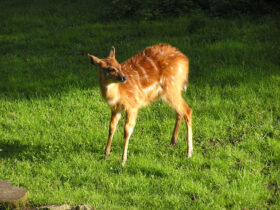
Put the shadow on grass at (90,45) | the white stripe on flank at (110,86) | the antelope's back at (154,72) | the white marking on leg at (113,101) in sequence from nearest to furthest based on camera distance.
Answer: the white stripe on flank at (110,86)
the white marking on leg at (113,101)
the antelope's back at (154,72)
the shadow on grass at (90,45)

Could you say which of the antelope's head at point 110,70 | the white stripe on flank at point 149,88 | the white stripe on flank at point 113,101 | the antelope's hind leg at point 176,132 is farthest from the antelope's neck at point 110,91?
the antelope's hind leg at point 176,132

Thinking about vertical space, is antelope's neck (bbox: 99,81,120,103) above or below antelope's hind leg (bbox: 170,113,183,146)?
above

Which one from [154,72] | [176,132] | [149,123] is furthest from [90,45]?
[176,132]

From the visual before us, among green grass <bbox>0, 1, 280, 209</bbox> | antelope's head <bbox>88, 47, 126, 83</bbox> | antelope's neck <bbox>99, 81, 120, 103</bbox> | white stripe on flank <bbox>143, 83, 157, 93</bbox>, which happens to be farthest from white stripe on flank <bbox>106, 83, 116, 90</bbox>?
green grass <bbox>0, 1, 280, 209</bbox>

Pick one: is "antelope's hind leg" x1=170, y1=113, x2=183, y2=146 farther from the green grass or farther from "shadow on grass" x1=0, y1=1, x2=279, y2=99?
"shadow on grass" x1=0, y1=1, x2=279, y2=99

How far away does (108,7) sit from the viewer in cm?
1338

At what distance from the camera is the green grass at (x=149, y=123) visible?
550 cm

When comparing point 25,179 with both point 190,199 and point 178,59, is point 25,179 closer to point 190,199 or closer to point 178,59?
point 190,199

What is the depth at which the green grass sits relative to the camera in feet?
18.1

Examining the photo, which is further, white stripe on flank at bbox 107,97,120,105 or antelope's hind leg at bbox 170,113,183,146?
antelope's hind leg at bbox 170,113,183,146

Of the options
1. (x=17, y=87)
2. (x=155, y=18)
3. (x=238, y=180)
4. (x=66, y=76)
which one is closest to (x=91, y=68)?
(x=66, y=76)

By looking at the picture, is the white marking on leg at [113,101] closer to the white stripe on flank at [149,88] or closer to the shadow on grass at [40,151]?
the white stripe on flank at [149,88]

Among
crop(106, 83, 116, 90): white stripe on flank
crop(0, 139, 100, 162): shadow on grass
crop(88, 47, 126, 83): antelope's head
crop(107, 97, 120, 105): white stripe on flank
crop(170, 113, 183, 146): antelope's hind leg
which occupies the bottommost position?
crop(0, 139, 100, 162): shadow on grass

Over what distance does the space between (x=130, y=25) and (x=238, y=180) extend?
7.01 meters
